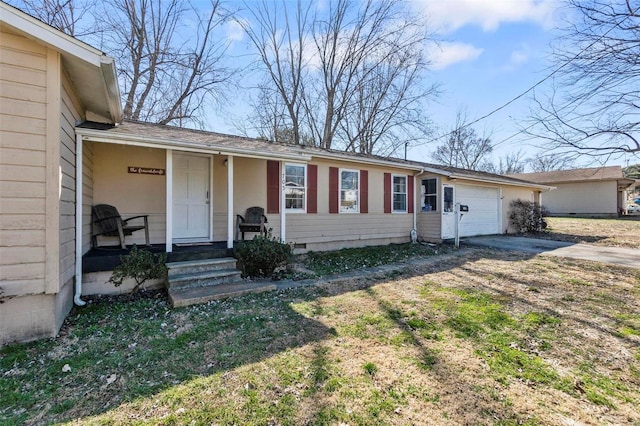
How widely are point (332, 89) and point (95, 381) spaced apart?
59.7 ft

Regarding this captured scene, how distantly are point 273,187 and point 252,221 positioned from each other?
1018mm

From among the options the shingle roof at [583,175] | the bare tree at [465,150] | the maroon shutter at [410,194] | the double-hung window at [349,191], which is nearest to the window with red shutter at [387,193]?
the maroon shutter at [410,194]

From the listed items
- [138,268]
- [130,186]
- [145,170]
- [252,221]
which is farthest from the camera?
[252,221]

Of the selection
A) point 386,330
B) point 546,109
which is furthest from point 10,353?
point 546,109

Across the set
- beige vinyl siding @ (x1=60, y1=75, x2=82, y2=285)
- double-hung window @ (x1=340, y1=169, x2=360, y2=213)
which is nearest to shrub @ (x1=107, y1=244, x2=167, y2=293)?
beige vinyl siding @ (x1=60, y1=75, x2=82, y2=285)

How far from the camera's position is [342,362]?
9.41 ft

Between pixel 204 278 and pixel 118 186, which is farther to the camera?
pixel 118 186

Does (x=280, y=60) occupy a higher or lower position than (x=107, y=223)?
higher

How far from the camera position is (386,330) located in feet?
11.7

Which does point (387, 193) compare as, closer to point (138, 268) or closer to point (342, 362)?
point (138, 268)

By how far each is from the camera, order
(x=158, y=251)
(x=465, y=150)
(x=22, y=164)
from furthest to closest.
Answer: (x=465, y=150), (x=158, y=251), (x=22, y=164)

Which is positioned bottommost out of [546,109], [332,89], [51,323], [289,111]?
[51,323]

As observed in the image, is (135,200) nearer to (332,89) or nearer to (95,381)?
(95,381)

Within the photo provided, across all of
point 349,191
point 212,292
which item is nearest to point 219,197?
point 212,292
